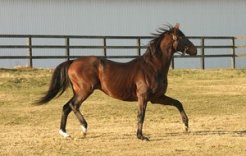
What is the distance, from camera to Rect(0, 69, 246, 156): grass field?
33.4ft

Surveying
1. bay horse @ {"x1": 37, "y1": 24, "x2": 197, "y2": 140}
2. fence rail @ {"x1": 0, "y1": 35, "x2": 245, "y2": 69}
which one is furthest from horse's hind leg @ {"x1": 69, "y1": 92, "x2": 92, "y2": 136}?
fence rail @ {"x1": 0, "y1": 35, "x2": 245, "y2": 69}

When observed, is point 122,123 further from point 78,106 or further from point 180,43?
point 180,43

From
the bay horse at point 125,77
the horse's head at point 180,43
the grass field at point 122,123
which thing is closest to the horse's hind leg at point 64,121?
the bay horse at point 125,77

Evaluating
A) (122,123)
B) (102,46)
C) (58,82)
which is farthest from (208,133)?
(102,46)

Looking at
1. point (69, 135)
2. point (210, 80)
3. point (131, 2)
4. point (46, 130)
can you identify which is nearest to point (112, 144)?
point (69, 135)

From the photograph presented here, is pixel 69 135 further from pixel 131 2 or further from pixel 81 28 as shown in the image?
pixel 131 2

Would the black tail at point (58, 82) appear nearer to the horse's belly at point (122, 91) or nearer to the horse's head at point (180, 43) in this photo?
the horse's belly at point (122, 91)

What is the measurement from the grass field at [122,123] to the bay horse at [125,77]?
72cm

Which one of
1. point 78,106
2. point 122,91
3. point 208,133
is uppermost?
point 122,91

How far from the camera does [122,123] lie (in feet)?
45.4

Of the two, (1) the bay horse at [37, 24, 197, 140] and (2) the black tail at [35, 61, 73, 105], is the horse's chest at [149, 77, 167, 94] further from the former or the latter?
(2) the black tail at [35, 61, 73, 105]

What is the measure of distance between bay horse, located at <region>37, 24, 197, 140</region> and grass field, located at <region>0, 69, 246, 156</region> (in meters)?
0.72

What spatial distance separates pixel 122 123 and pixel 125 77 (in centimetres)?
259

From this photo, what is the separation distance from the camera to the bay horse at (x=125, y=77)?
11.3m
